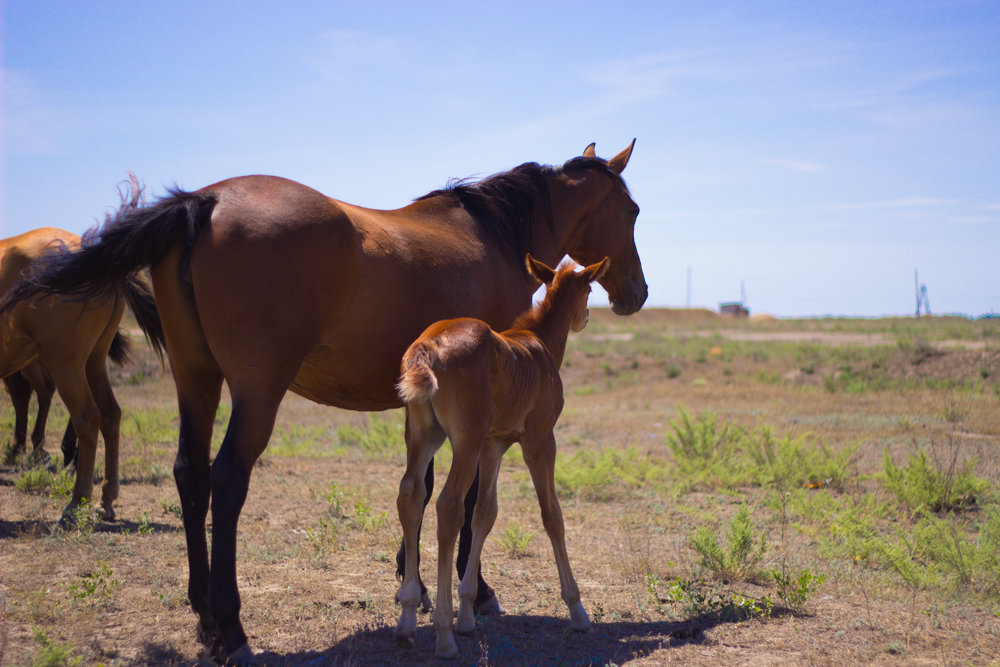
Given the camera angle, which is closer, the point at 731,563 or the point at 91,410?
the point at 731,563

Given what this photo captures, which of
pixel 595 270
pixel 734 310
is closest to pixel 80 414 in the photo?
pixel 595 270

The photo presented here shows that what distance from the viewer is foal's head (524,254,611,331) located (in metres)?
4.89

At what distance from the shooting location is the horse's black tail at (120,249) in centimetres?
390

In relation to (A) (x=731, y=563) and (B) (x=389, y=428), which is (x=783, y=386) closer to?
(B) (x=389, y=428)

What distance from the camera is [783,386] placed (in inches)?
733

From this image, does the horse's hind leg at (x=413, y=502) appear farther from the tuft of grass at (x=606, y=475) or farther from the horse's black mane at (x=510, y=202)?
the tuft of grass at (x=606, y=475)

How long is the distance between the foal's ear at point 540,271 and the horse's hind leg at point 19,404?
7002mm

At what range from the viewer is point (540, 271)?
5.09 meters

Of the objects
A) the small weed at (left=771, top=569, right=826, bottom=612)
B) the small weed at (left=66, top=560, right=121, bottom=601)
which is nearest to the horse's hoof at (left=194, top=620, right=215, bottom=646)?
the small weed at (left=66, top=560, right=121, bottom=601)

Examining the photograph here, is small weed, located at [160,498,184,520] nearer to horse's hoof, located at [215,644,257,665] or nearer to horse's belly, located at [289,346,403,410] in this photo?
horse's belly, located at [289,346,403,410]

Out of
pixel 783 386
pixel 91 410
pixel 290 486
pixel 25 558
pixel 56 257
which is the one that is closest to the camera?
pixel 56 257

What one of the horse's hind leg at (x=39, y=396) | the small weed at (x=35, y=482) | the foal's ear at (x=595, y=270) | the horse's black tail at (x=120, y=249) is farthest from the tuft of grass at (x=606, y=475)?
the horse's hind leg at (x=39, y=396)

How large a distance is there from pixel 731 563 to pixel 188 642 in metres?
3.50

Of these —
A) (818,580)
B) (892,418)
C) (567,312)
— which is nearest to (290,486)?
(567,312)
